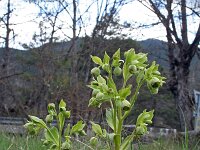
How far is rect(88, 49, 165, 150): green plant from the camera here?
3.52 feet

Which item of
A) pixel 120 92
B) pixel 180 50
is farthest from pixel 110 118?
pixel 180 50

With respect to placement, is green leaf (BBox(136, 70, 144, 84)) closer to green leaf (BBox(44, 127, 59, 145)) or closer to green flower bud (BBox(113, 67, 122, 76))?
green flower bud (BBox(113, 67, 122, 76))

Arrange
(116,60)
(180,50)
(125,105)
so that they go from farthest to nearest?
(180,50)
(116,60)
(125,105)

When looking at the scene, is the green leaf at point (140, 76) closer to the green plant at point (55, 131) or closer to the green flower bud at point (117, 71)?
the green flower bud at point (117, 71)

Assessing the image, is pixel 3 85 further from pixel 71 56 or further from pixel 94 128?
pixel 94 128

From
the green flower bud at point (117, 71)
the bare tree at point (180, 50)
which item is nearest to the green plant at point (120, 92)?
the green flower bud at point (117, 71)

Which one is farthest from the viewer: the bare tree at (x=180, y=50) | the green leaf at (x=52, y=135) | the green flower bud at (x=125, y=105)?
the bare tree at (x=180, y=50)

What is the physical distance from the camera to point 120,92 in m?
1.10

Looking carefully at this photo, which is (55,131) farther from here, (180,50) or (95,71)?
(180,50)

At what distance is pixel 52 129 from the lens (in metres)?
1.19

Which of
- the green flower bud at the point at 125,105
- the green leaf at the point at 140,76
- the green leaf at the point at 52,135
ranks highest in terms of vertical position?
the green leaf at the point at 140,76

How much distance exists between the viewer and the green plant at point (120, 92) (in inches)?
42.2

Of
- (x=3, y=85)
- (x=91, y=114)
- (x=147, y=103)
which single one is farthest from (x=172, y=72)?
(x=91, y=114)

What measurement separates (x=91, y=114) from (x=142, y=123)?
809 centimetres
